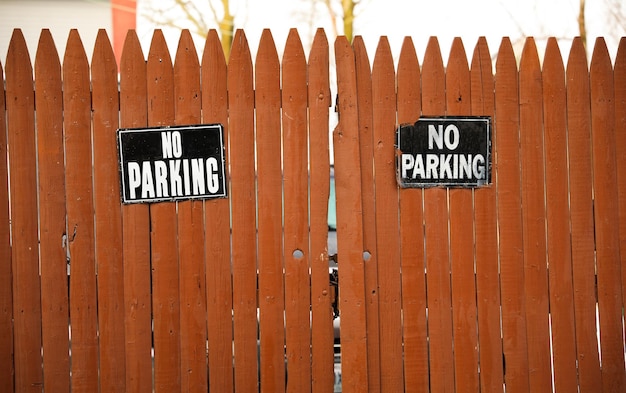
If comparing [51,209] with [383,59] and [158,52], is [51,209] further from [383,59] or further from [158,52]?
[383,59]

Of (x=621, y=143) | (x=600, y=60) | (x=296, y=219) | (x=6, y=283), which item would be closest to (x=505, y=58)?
(x=600, y=60)

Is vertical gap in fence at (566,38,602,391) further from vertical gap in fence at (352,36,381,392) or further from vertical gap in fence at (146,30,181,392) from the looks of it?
vertical gap in fence at (146,30,181,392)

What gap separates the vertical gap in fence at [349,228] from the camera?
11.9 feet

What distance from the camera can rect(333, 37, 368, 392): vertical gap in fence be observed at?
3.63 m

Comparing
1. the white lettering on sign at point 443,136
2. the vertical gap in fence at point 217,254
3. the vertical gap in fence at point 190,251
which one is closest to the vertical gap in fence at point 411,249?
the white lettering on sign at point 443,136

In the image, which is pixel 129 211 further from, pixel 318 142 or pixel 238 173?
pixel 318 142

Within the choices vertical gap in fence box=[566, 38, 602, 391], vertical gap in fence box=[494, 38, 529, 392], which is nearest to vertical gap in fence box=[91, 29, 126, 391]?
vertical gap in fence box=[494, 38, 529, 392]

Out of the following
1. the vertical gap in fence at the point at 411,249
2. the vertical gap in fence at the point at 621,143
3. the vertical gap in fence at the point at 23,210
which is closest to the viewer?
the vertical gap in fence at the point at 23,210

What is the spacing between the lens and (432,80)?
12.1 feet

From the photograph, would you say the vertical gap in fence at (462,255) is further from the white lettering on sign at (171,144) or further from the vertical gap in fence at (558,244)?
the white lettering on sign at (171,144)

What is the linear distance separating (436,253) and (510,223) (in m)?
0.44

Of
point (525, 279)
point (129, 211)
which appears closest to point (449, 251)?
point (525, 279)

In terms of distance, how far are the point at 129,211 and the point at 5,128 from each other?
0.79 meters

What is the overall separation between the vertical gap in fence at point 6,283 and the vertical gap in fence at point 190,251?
89 centimetres
